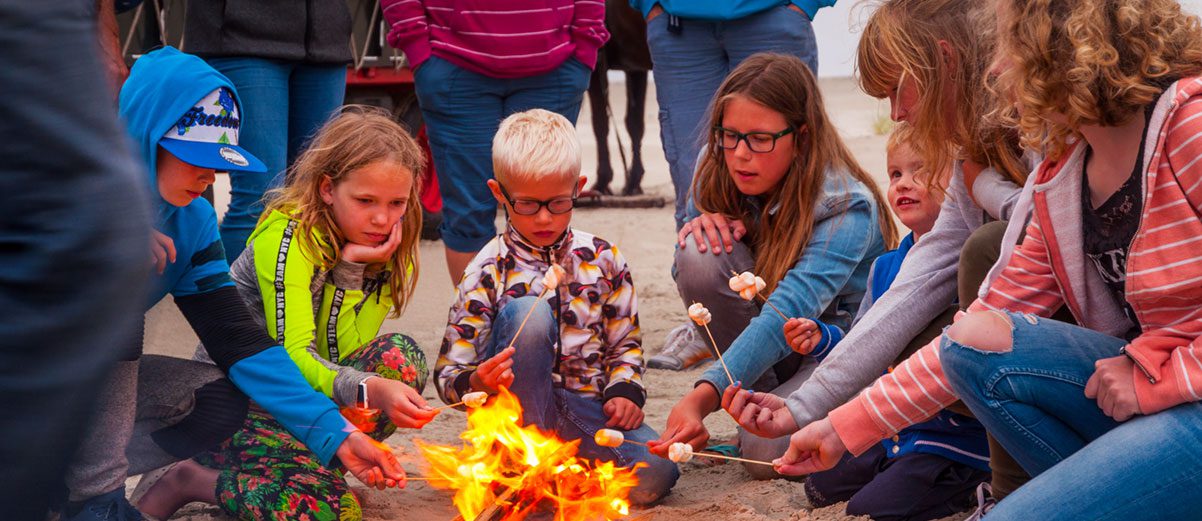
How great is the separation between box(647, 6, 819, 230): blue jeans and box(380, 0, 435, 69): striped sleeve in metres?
0.87

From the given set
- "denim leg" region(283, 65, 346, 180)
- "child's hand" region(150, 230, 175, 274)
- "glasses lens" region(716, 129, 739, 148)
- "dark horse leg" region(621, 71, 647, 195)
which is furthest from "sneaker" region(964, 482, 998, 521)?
"dark horse leg" region(621, 71, 647, 195)

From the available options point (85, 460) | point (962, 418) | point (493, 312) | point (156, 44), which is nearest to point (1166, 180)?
point (962, 418)

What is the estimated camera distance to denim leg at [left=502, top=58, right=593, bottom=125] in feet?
15.3

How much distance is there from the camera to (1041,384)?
2.45 meters

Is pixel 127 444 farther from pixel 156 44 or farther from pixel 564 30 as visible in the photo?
pixel 156 44

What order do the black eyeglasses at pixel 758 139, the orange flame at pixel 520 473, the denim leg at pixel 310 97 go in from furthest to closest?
1. the denim leg at pixel 310 97
2. the black eyeglasses at pixel 758 139
3. the orange flame at pixel 520 473

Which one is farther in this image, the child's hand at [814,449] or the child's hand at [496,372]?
the child's hand at [496,372]

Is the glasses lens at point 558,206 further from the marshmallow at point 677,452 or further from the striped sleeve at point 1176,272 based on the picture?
the striped sleeve at point 1176,272

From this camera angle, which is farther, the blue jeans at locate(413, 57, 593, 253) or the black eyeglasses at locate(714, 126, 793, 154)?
the blue jeans at locate(413, 57, 593, 253)

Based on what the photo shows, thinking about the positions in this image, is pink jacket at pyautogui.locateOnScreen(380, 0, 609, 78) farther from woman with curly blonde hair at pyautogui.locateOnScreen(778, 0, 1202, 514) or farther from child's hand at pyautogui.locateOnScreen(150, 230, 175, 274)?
woman with curly blonde hair at pyautogui.locateOnScreen(778, 0, 1202, 514)

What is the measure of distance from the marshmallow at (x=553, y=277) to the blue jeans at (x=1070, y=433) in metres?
1.10

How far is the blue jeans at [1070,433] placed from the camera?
2217 millimetres

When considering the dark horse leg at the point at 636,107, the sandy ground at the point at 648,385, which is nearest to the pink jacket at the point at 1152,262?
the sandy ground at the point at 648,385

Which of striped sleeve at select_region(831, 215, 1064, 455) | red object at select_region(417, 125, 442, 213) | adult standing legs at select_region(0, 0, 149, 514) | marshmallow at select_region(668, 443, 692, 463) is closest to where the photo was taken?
adult standing legs at select_region(0, 0, 149, 514)
